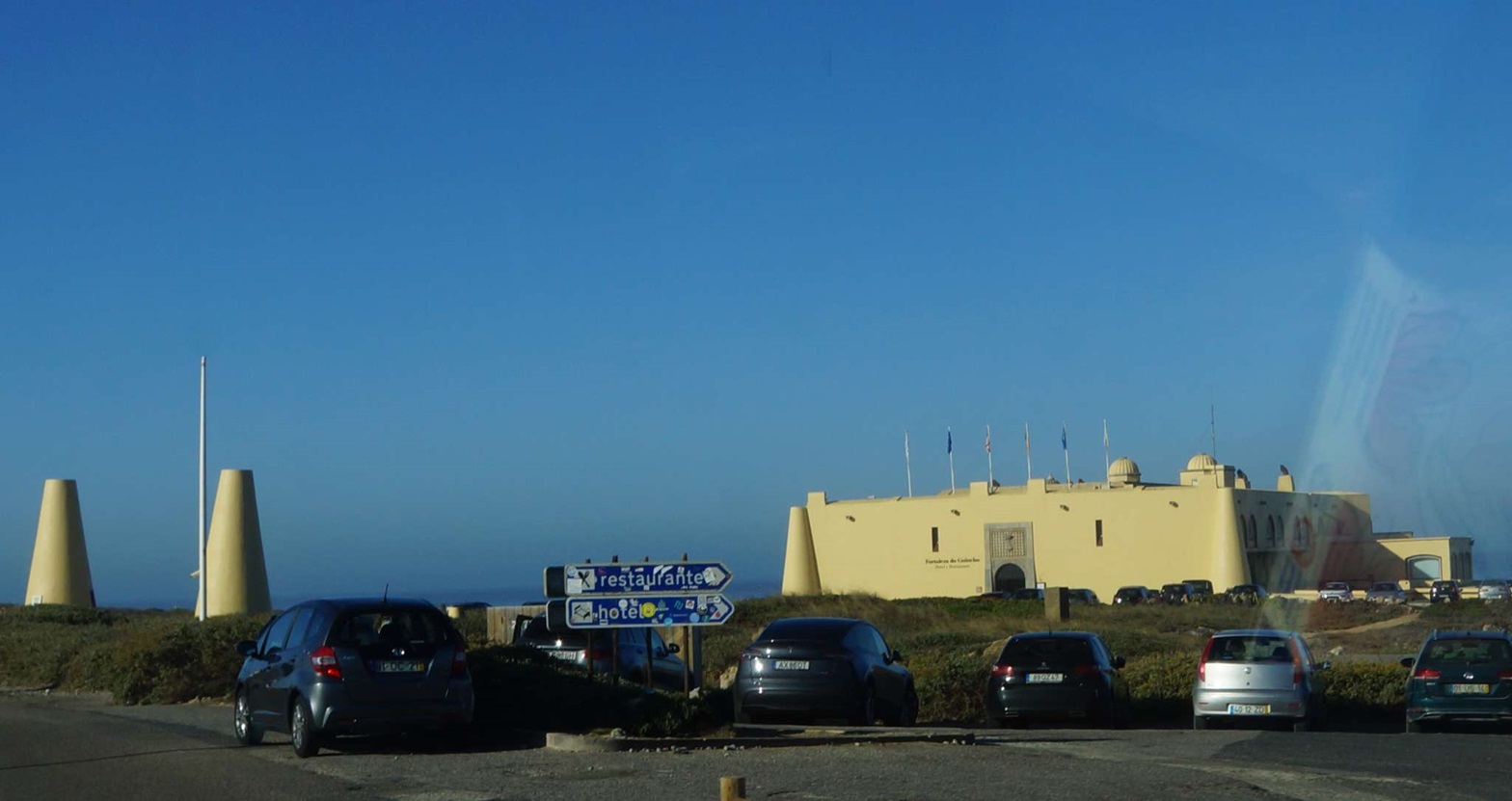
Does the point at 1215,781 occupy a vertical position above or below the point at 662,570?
below

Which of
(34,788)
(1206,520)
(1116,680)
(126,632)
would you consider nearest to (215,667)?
(126,632)

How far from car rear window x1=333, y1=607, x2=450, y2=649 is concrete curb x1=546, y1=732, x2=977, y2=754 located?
1.57m

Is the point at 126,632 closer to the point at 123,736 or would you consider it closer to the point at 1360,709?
the point at 123,736

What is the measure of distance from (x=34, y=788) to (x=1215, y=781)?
9942 millimetres

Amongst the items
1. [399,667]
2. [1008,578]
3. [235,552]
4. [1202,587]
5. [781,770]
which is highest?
[235,552]

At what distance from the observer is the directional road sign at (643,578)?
18.2m

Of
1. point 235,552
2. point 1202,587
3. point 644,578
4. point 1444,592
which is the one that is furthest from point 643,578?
point 1444,592

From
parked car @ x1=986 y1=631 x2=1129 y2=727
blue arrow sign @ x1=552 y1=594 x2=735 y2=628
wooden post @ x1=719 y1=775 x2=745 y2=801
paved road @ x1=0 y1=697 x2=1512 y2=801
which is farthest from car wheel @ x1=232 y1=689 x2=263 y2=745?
parked car @ x1=986 y1=631 x2=1129 y2=727

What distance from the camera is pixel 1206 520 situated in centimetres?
7569

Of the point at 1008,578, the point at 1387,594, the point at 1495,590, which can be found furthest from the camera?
the point at 1008,578

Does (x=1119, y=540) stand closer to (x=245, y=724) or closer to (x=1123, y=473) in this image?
(x=1123, y=473)

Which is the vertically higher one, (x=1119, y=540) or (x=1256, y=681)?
(x=1119, y=540)

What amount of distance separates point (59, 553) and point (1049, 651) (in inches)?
1119

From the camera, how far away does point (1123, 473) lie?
8394 cm
